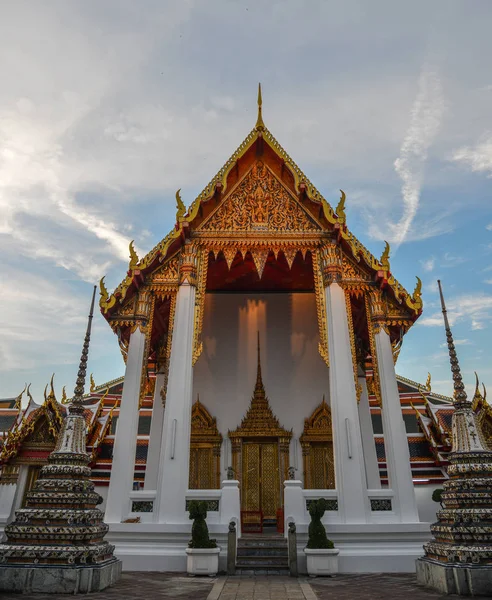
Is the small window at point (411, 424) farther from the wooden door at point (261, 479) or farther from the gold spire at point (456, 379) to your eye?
the gold spire at point (456, 379)

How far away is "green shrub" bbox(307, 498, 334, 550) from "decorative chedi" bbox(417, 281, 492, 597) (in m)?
1.27

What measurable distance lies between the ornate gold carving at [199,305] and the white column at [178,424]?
8 cm

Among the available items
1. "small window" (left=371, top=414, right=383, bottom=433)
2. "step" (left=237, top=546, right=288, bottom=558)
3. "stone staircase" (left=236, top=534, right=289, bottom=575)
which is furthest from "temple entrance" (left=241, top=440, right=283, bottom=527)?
"small window" (left=371, top=414, right=383, bottom=433)

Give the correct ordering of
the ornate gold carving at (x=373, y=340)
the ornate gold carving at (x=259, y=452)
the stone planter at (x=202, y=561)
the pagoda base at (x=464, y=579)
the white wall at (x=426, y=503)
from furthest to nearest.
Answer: the white wall at (x=426, y=503)
the ornate gold carving at (x=259, y=452)
the ornate gold carving at (x=373, y=340)
the stone planter at (x=202, y=561)
the pagoda base at (x=464, y=579)

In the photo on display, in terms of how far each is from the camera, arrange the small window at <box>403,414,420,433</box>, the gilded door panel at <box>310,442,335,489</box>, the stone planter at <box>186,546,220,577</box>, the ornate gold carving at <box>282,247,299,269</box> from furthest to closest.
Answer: the small window at <box>403,414,420,433</box>
the gilded door panel at <box>310,442,335,489</box>
the ornate gold carving at <box>282,247,299,269</box>
the stone planter at <box>186,546,220,577</box>

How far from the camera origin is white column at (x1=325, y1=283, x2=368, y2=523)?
6367mm

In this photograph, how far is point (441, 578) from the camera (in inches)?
166

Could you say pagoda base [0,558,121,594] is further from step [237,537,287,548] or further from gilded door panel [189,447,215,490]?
gilded door panel [189,447,215,490]

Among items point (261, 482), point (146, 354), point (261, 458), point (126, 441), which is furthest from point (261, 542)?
point (146, 354)

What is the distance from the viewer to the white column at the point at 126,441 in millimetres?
6414

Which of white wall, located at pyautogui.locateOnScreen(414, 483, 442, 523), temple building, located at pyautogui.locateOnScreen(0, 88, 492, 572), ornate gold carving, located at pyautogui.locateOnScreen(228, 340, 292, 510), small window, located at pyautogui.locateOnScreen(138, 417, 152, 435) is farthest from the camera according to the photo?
small window, located at pyautogui.locateOnScreen(138, 417, 152, 435)

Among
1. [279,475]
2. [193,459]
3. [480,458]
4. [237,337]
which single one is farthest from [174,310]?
[480,458]

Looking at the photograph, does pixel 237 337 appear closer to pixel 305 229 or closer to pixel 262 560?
pixel 305 229

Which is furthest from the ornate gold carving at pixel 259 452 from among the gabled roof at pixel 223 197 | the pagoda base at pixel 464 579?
the pagoda base at pixel 464 579
